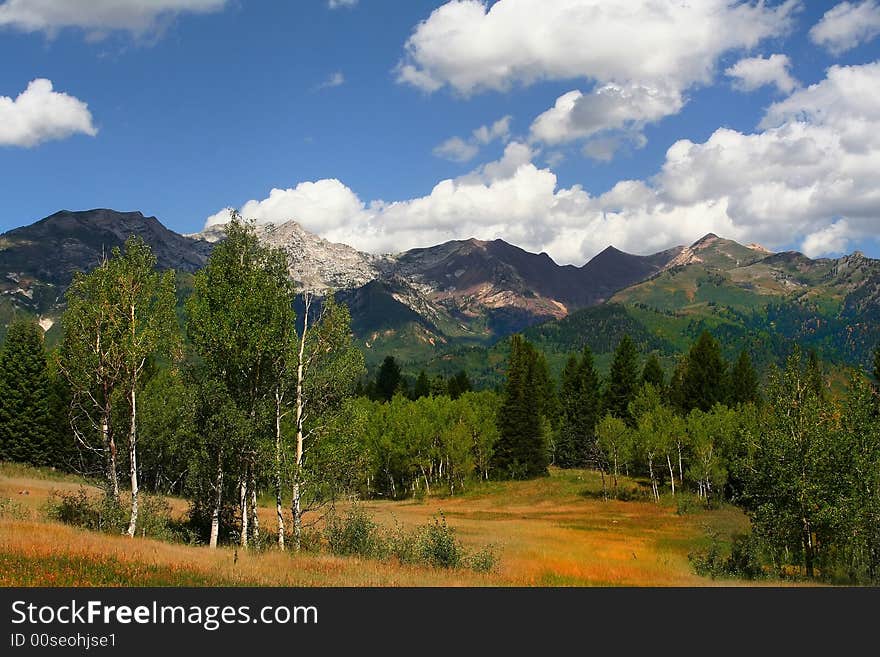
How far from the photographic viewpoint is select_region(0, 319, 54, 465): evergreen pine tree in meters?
69.0

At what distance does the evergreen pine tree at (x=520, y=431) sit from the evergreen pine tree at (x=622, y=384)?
16023 millimetres

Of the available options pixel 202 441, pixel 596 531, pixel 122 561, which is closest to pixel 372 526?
pixel 202 441

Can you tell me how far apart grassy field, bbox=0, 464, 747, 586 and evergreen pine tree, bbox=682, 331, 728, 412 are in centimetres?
3049

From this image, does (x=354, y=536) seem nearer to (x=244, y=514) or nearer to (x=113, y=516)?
(x=244, y=514)

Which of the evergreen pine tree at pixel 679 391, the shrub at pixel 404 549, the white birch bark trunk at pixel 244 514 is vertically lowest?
the shrub at pixel 404 549

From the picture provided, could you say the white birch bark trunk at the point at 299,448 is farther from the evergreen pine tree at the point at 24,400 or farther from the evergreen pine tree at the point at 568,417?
the evergreen pine tree at the point at 568,417

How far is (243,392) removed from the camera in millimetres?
33375

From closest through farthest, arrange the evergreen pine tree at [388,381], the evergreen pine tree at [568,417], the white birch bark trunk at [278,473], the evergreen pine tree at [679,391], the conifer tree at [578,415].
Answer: the white birch bark trunk at [278,473], the evergreen pine tree at [679,391], the conifer tree at [578,415], the evergreen pine tree at [568,417], the evergreen pine tree at [388,381]

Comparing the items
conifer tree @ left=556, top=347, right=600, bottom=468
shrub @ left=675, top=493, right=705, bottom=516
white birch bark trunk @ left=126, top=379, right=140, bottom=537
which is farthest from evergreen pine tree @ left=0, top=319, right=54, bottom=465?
conifer tree @ left=556, top=347, right=600, bottom=468

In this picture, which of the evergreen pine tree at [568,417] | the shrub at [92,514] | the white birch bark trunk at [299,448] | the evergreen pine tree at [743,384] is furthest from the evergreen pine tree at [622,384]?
the shrub at [92,514]

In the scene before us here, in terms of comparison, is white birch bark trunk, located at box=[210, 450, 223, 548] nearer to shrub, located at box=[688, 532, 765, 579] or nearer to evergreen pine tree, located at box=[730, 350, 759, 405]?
shrub, located at box=[688, 532, 765, 579]

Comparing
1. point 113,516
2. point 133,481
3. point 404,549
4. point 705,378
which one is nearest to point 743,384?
point 705,378

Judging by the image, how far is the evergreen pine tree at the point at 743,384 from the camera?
10019cm

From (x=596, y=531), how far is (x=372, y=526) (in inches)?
1384
